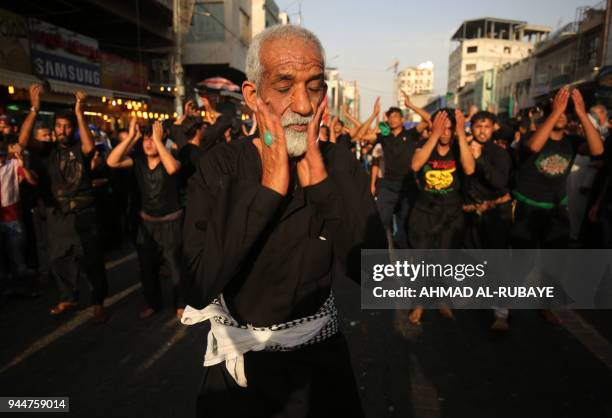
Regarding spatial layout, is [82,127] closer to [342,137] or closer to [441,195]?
[441,195]

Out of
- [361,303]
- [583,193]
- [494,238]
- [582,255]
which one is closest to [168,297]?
[361,303]

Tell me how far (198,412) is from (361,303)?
11.9 feet

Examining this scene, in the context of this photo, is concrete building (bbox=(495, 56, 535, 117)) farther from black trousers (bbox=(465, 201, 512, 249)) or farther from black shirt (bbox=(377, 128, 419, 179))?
black trousers (bbox=(465, 201, 512, 249))

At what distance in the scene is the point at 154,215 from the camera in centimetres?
471

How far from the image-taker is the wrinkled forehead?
152cm

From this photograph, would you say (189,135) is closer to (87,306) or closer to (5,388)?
(87,306)

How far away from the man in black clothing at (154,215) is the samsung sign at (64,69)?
948cm

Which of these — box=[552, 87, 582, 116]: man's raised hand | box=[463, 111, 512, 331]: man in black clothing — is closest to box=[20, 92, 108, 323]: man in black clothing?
box=[463, 111, 512, 331]: man in black clothing

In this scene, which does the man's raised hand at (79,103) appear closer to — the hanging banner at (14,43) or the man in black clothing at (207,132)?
the man in black clothing at (207,132)

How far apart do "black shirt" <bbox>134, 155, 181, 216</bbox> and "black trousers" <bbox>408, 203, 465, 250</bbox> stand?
2.84 m

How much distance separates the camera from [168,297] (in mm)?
5320

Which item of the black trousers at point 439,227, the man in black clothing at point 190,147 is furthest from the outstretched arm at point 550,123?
the man in black clothing at point 190,147

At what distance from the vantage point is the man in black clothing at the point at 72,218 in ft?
15.0

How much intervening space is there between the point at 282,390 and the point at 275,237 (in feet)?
1.88
